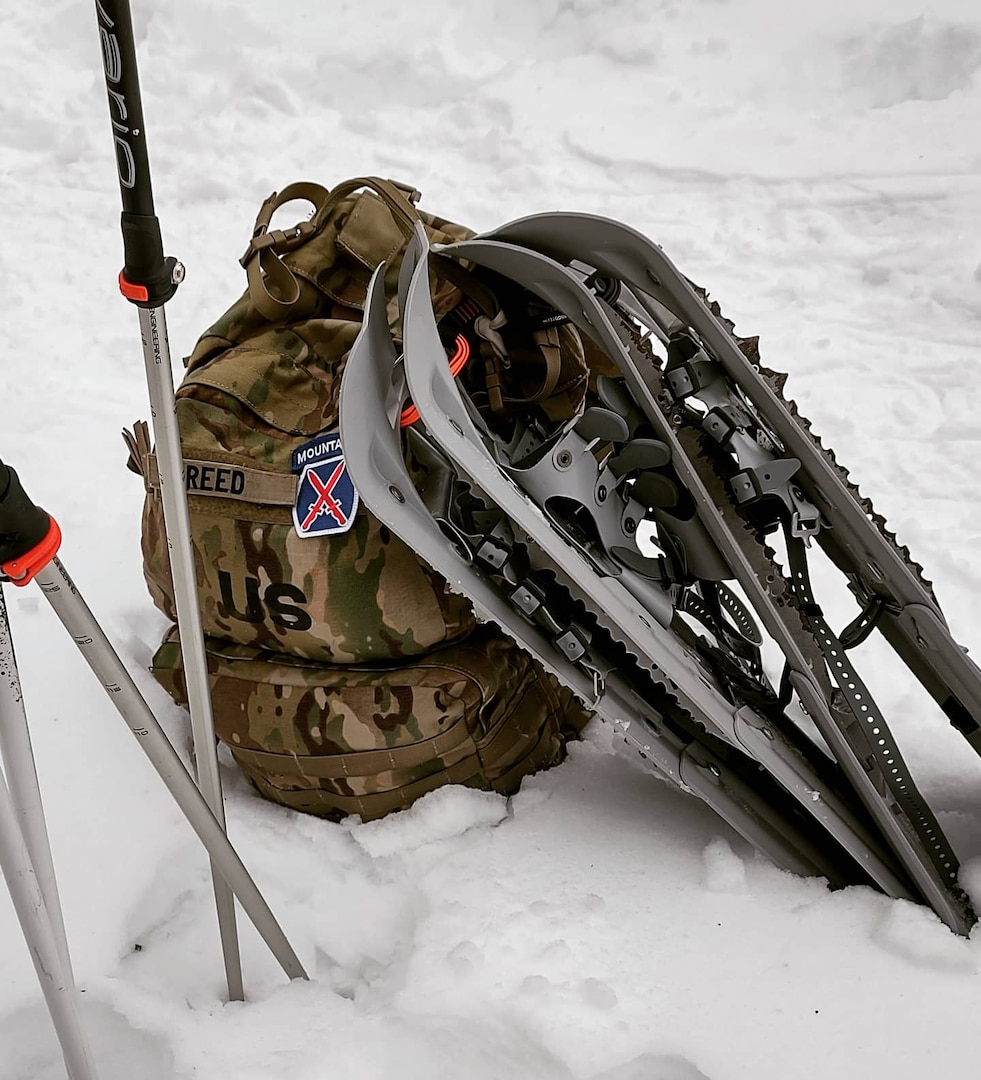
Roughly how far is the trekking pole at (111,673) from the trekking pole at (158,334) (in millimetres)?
54

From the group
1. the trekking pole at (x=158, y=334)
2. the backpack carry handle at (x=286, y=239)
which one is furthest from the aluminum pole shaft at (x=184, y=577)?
the backpack carry handle at (x=286, y=239)

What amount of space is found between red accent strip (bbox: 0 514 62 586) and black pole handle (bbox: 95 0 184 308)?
250 millimetres

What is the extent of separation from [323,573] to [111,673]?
1.46 ft

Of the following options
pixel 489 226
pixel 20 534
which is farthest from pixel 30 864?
pixel 489 226

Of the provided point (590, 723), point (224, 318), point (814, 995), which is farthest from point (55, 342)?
point (814, 995)

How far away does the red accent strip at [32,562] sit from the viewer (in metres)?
0.90

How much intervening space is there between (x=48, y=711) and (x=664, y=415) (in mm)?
1056

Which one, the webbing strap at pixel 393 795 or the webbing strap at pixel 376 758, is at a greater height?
the webbing strap at pixel 376 758

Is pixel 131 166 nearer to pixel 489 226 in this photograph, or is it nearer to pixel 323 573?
pixel 323 573

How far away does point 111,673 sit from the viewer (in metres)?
1.06

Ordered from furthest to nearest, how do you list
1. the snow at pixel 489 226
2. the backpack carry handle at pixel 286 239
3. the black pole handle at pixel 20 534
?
the backpack carry handle at pixel 286 239
the snow at pixel 489 226
the black pole handle at pixel 20 534

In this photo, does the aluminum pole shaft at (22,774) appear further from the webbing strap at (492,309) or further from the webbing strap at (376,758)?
the webbing strap at (492,309)

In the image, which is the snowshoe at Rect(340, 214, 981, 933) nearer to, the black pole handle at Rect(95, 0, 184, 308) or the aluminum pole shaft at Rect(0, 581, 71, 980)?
the black pole handle at Rect(95, 0, 184, 308)

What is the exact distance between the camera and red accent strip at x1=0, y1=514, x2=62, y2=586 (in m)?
0.90
